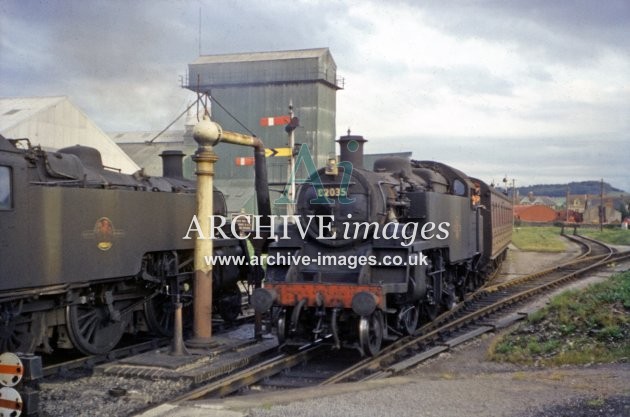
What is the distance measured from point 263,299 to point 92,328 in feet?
8.65

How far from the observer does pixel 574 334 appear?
10164 mm

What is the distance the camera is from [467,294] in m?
16.3

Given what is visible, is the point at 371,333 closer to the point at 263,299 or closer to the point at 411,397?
the point at 263,299

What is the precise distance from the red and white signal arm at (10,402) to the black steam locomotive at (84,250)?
6.39ft

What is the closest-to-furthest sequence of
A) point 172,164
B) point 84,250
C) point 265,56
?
1. point 84,250
2. point 172,164
3. point 265,56

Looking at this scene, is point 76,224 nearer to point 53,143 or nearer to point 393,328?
point 393,328

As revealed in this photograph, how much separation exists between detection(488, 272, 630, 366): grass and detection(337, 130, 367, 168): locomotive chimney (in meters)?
3.51

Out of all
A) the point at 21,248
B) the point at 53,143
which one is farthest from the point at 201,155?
the point at 53,143

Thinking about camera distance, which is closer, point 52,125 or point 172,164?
point 172,164

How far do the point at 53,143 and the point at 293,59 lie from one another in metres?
17.8

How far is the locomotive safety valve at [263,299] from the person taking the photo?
9695 mm

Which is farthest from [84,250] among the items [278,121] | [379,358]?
[278,121]

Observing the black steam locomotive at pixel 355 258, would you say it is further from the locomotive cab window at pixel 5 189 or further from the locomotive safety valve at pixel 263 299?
the locomotive cab window at pixel 5 189

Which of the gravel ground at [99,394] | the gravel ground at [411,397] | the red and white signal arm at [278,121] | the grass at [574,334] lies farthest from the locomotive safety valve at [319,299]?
the red and white signal arm at [278,121]
